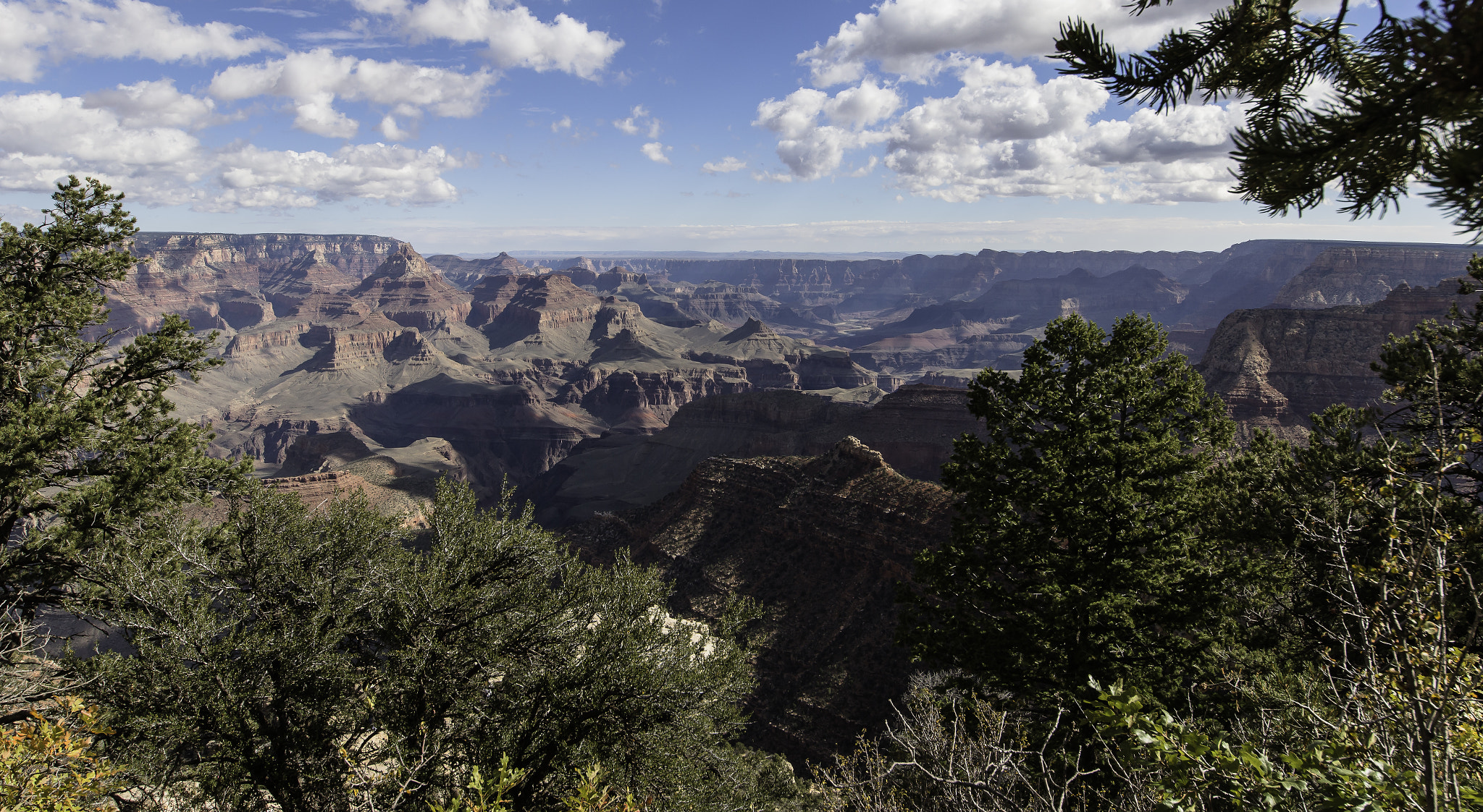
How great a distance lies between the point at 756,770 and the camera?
22.0 metres

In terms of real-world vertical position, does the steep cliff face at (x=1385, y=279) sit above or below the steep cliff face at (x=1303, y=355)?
above

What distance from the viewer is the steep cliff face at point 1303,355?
87312 mm

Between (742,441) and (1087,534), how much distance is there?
330ft

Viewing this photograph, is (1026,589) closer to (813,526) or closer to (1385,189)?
(1385,189)

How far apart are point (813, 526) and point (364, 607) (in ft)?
129

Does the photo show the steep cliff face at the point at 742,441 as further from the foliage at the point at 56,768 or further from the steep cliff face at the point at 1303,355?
the foliage at the point at 56,768

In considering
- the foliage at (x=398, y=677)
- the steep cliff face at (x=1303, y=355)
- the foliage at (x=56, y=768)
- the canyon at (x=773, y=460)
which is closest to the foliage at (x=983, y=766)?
the canyon at (x=773, y=460)

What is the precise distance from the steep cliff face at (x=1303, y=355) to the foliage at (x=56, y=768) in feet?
336

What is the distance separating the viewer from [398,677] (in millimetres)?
10312

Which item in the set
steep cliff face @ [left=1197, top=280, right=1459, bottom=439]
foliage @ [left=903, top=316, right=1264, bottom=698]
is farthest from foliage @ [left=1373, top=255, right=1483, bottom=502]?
steep cliff face @ [left=1197, top=280, right=1459, bottom=439]

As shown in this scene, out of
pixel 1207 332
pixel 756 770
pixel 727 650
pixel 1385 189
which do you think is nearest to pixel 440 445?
pixel 756 770

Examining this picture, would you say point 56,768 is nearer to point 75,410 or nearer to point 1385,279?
point 75,410

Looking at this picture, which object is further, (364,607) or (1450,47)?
(364,607)

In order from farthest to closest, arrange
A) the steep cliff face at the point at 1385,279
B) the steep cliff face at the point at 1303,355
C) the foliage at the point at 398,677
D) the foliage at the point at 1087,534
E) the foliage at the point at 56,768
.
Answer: the steep cliff face at the point at 1385,279 → the steep cliff face at the point at 1303,355 → the foliage at the point at 1087,534 → the foliage at the point at 398,677 → the foliage at the point at 56,768
